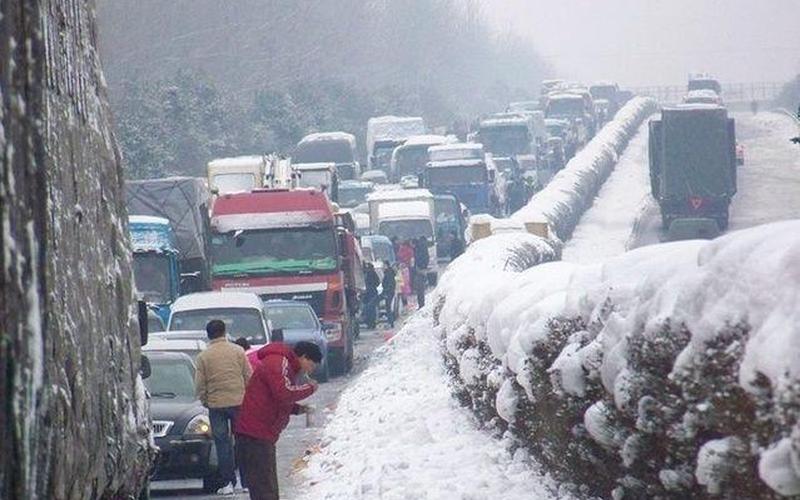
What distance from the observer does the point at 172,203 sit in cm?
3803

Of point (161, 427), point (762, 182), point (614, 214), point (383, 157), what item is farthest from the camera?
point (383, 157)

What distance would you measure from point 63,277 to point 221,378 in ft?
26.1

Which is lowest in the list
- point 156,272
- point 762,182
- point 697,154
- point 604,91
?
point 604,91

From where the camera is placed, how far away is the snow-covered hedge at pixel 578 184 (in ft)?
172

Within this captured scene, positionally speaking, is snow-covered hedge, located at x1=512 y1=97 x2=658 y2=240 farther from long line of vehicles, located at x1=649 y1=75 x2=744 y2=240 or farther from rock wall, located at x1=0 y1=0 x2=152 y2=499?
rock wall, located at x1=0 y1=0 x2=152 y2=499

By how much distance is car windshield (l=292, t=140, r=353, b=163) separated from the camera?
6525 cm

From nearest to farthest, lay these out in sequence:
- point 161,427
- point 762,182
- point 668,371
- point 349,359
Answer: point 668,371, point 161,427, point 349,359, point 762,182

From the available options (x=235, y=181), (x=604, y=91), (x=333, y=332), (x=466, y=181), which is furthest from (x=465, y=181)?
(x=604, y=91)

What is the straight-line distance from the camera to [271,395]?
1365 cm

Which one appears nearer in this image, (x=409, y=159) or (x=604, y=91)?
(x=409, y=159)

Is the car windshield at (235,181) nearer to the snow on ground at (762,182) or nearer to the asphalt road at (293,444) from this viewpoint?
the snow on ground at (762,182)

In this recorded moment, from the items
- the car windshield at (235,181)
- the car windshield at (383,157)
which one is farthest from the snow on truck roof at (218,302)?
the car windshield at (383,157)

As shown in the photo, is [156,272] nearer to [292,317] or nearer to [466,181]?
[292,317]

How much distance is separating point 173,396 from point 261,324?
26.0ft
